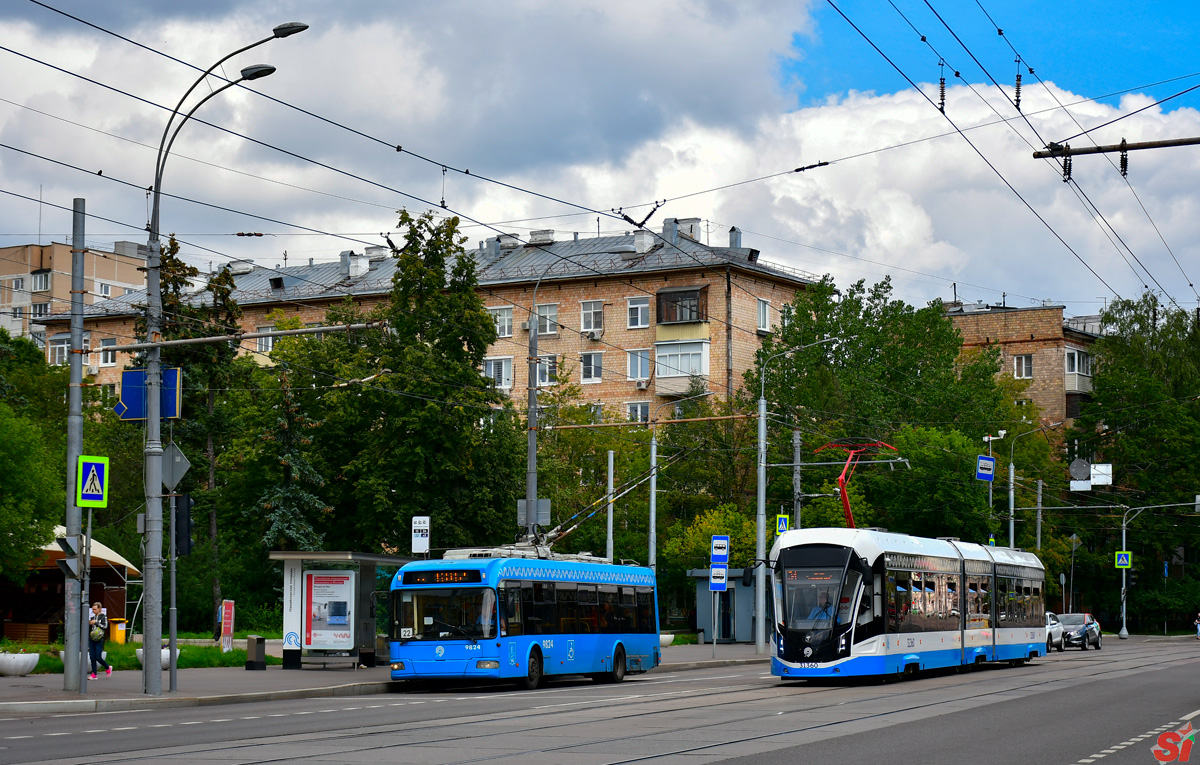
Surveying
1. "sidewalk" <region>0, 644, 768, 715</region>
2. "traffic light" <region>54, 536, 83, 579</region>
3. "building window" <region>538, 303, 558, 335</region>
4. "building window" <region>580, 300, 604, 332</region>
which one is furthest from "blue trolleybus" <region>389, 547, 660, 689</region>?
"building window" <region>538, 303, 558, 335</region>

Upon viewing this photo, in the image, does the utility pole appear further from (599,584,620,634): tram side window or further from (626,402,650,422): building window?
(626,402,650,422): building window

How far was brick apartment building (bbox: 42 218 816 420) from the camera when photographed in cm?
7319

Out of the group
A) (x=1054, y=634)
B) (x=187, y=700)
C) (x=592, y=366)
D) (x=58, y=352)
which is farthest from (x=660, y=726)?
(x=58, y=352)

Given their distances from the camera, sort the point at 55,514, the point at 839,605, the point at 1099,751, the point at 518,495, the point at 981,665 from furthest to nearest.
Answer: the point at 518,495 → the point at 55,514 → the point at 981,665 → the point at 839,605 → the point at 1099,751

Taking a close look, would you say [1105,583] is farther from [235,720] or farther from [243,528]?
[235,720]

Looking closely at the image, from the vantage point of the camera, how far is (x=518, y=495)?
158 ft

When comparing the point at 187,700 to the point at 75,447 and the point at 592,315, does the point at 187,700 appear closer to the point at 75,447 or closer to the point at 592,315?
the point at 75,447

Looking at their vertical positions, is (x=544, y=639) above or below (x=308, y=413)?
below

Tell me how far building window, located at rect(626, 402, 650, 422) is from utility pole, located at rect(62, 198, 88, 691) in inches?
1969

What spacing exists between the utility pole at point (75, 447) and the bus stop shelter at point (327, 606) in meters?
8.07

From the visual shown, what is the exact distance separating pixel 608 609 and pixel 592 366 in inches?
1840

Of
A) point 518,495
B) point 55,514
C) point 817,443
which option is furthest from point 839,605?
point 817,443

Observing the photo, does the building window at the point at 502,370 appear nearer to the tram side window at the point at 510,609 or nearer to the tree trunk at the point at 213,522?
the tree trunk at the point at 213,522

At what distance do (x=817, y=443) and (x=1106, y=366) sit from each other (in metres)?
28.8
